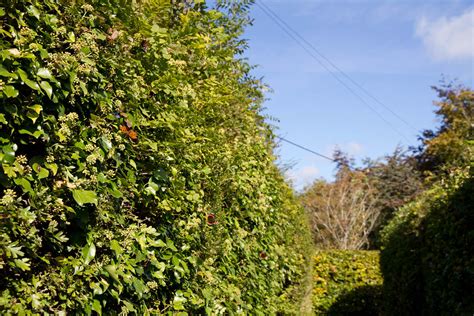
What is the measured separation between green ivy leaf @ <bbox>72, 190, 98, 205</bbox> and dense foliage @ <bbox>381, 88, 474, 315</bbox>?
10.4 feet

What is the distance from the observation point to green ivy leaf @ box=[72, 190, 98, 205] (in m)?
1.88

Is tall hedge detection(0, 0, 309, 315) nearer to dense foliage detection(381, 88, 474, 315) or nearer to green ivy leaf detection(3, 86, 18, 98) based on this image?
green ivy leaf detection(3, 86, 18, 98)

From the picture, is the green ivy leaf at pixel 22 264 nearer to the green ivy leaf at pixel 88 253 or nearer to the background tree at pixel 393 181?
the green ivy leaf at pixel 88 253

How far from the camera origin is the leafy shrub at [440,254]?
4.48 metres

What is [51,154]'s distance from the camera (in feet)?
6.15

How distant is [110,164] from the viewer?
7.38 feet

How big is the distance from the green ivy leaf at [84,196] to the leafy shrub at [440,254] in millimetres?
3502

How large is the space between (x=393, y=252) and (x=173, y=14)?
25.1ft

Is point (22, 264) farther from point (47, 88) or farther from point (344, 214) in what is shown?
point (344, 214)

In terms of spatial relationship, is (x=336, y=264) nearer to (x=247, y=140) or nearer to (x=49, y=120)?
(x=247, y=140)

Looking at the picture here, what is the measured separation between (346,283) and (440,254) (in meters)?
9.63

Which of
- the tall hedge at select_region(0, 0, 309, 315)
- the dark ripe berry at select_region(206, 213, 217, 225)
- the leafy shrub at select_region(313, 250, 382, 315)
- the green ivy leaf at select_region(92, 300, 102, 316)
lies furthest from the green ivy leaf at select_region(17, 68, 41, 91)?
the leafy shrub at select_region(313, 250, 382, 315)

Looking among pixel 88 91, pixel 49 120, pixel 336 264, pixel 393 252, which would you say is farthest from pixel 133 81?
pixel 336 264

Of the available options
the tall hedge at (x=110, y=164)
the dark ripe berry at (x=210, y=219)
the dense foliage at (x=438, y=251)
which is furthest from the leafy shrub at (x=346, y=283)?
the dark ripe berry at (x=210, y=219)
